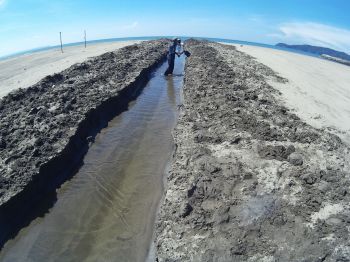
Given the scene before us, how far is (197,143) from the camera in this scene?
10250 mm

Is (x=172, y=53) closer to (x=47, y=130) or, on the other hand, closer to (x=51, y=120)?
Result: (x=51, y=120)

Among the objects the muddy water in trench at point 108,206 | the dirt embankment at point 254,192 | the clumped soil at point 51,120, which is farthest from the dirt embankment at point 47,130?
the dirt embankment at point 254,192

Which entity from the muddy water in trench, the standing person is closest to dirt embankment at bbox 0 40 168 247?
the muddy water in trench

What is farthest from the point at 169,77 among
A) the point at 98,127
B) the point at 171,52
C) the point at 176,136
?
the point at 176,136

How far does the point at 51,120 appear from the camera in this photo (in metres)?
11.4

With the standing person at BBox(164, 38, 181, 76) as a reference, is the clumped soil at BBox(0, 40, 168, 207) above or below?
below

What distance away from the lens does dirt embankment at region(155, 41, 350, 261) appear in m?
5.98

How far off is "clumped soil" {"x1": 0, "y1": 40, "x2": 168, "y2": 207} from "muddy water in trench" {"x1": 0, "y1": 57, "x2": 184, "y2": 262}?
77 centimetres

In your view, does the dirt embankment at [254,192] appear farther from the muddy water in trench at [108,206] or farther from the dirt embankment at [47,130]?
the dirt embankment at [47,130]

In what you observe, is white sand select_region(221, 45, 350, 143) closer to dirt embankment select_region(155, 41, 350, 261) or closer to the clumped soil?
dirt embankment select_region(155, 41, 350, 261)

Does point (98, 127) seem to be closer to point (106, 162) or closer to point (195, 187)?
point (106, 162)

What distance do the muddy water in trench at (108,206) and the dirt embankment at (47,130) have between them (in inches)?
18.0

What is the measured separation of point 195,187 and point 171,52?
55.7 ft

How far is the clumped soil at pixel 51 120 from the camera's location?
856 cm
